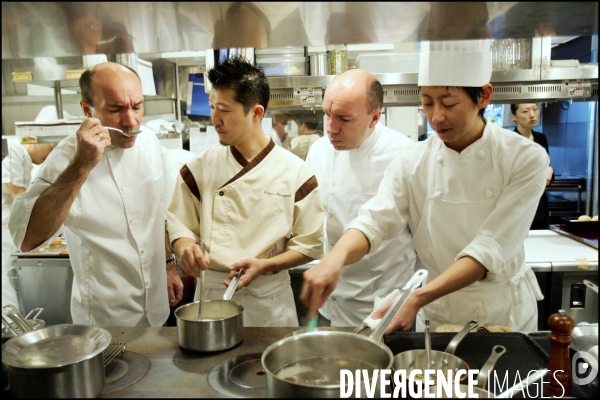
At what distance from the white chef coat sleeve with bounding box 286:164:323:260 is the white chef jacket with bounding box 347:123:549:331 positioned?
199 mm

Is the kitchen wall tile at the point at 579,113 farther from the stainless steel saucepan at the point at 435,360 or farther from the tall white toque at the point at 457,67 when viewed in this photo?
the stainless steel saucepan at the point at 435,360

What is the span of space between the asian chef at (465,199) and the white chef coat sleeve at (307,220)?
205mm

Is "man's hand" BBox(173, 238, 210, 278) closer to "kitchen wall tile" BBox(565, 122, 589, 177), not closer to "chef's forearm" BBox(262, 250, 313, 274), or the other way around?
"chef's forearm" BBox(262, 250, 313, 274)

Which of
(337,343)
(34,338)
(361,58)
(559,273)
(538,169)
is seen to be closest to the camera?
(337,343)

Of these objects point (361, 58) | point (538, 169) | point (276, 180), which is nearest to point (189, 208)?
point (276, 180)

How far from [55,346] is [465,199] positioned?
1.34m

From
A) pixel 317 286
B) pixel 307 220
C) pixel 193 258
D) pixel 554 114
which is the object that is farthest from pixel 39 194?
pixel 554 114

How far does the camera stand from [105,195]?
1.86 m

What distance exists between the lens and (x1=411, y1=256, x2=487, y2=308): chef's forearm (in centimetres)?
129

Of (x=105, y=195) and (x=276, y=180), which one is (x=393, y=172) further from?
(x=105, y=195)

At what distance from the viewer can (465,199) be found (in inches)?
63.9

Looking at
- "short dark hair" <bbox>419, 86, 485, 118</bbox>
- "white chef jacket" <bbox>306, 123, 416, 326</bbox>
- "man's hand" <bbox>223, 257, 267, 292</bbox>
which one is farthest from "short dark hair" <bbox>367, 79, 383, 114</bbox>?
"man's hand" <bbox>223, 257, 267, 292</bbox>

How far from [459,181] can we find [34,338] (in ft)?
4.55

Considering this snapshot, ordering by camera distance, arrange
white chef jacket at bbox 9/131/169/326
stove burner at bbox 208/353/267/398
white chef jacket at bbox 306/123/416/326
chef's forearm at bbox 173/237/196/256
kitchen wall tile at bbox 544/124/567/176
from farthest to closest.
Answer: kitchen wall tile at bbox 544/124/567/176 < white chef jacket at bbox 306/123/416/326 < white chef jacket at bbox 9/131/169/326 < chef's forearm at bbox 173/237/196/256 < stove burner at bbox 208/353/267/398
